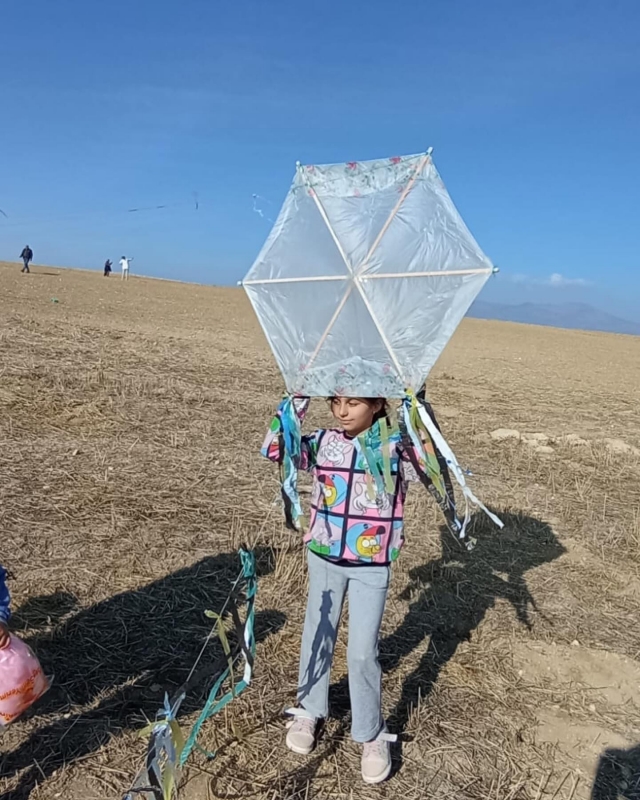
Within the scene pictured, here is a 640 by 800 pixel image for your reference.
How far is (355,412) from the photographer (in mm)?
2992

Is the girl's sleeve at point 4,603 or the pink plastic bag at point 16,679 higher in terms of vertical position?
the girl's sleeve at point 4,603

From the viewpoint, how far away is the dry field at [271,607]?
3.14 metres

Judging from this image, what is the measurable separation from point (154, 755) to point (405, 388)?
1.61 meters

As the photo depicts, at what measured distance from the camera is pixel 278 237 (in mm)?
3166

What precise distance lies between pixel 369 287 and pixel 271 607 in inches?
90.1

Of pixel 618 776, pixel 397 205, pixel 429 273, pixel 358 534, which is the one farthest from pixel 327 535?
pixel 618 776

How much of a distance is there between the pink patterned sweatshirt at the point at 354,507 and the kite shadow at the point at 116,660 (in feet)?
3.03

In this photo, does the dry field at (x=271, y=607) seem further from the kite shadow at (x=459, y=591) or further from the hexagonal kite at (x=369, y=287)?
the hexagonal kite at (x=369, y=287)

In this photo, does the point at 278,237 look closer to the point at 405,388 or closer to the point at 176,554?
the point at 405,388

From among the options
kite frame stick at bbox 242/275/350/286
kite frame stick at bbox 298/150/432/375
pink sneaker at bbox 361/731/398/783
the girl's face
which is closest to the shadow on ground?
pink sneaker at bbox 361/731/398/783

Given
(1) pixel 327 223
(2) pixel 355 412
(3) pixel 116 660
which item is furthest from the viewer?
(3) pixel 116 660

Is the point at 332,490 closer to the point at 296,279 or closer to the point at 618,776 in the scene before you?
the point at 296,279

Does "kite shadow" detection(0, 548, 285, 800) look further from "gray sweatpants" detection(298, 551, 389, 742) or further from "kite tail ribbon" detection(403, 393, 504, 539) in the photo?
"kite tail ribbon" detection(403, 393, 504, 539)

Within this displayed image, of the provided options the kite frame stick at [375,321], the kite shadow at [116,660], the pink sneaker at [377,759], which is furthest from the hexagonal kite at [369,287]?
the kite shadow at [116,660]
